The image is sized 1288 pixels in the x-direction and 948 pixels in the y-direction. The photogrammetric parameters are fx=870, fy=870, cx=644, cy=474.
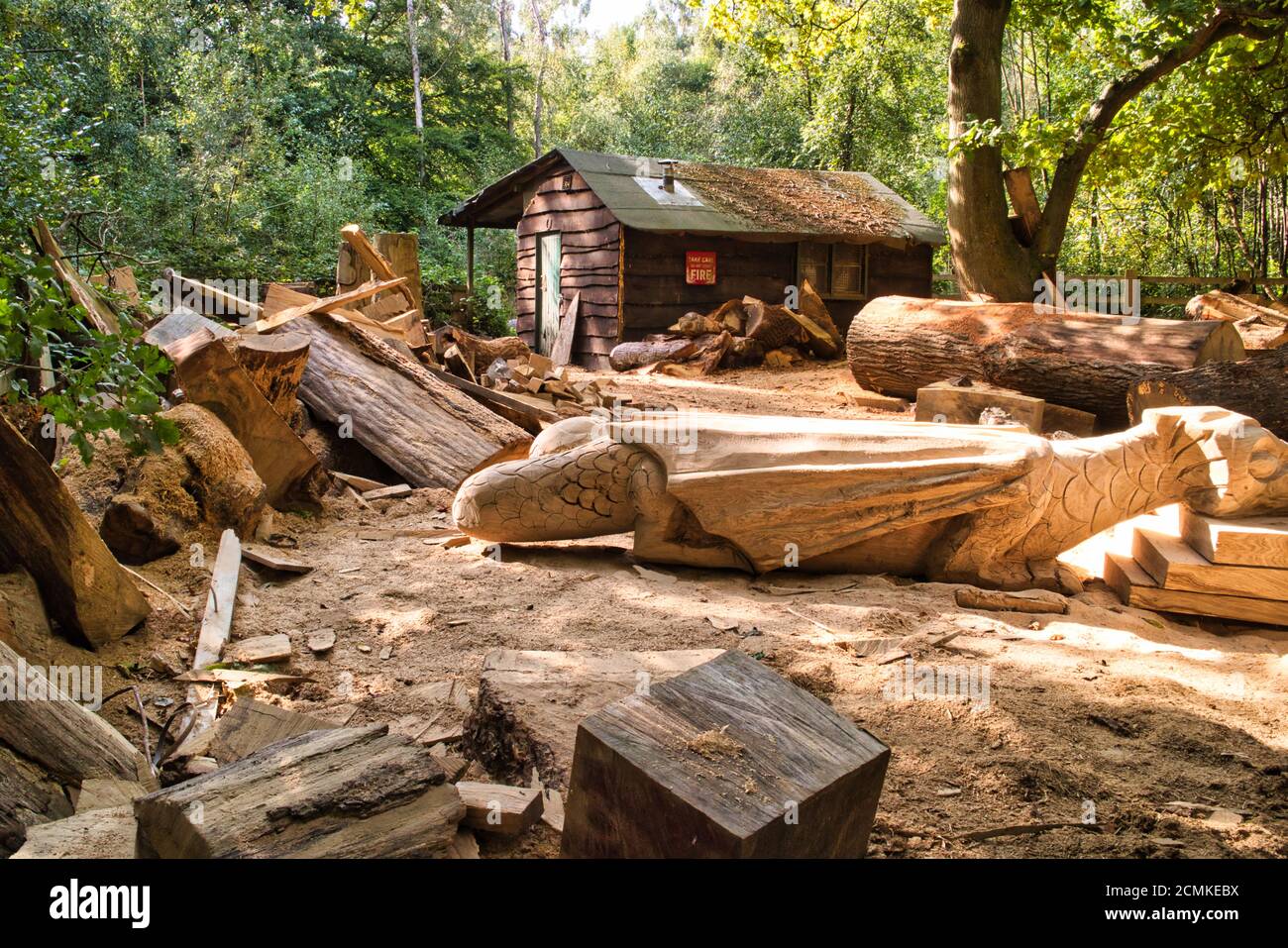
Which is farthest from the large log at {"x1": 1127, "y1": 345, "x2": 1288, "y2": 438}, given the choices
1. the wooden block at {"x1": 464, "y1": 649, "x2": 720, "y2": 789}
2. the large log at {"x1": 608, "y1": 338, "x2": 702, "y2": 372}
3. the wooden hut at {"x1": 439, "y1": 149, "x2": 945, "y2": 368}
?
the wooden hut at {"x1": 439, "y1": 149, "x2": 945, "y2": 368}

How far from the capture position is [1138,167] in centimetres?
1165

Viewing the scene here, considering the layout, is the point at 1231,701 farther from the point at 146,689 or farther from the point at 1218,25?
the point at 1218,25

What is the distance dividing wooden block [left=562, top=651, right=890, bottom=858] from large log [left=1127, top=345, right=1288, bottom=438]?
479cm

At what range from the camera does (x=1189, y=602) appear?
3.96 metres

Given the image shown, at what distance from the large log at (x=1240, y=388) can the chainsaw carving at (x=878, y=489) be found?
1696 millimetres

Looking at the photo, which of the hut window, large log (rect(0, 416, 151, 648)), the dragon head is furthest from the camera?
the hut window

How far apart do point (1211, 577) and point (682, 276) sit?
1188 cm

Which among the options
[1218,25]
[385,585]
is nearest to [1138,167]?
[1218,25]

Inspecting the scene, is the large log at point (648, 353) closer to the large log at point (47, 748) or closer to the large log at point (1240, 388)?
the large log at point (1240, 388)

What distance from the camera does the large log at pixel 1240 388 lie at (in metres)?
5.74

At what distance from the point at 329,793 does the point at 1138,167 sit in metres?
13.1

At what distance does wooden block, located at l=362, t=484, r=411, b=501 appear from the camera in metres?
5.82

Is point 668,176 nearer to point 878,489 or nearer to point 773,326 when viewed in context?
point 773,326

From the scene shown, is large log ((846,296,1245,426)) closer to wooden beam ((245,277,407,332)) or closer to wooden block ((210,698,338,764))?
wooden beam ((245,277,407,332))
